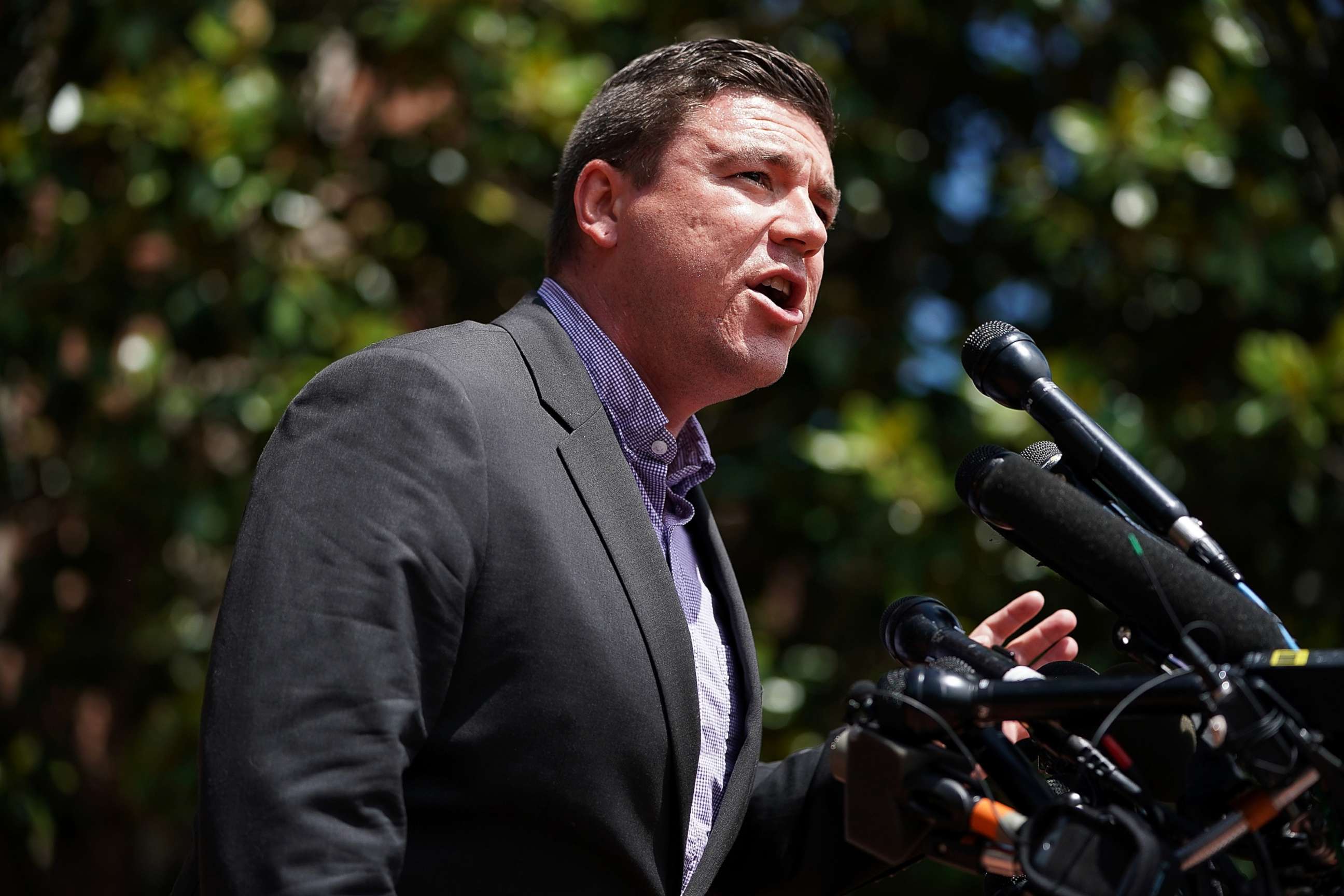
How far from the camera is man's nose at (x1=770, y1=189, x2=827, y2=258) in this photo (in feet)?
7.28

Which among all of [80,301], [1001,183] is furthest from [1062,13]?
[80,301]

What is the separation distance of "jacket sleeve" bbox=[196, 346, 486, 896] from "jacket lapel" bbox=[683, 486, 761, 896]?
545 mm

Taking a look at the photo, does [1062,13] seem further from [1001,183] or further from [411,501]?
[411,501]

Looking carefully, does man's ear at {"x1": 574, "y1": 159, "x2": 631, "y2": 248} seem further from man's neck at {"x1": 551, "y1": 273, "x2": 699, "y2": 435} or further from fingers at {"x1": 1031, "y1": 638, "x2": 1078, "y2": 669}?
fingers at {"x1": 1031, "y1": 638, "x2": 1078, "y2": 669}

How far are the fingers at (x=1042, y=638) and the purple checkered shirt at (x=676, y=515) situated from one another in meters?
0.46

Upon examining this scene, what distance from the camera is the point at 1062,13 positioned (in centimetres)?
463

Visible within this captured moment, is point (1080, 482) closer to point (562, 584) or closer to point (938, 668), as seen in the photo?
point (938, 668)

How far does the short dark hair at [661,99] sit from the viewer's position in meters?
2.34

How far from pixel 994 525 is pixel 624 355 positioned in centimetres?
91

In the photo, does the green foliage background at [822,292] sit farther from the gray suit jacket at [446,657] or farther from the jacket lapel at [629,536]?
the gray suit jacket at [446,657]

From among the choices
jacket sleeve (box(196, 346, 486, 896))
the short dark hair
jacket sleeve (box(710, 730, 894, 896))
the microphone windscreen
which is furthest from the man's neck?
the microphone windscreen

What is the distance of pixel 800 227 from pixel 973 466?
79 centimetres

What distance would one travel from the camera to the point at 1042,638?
6.77ft

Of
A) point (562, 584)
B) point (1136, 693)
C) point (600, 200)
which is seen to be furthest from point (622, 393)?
point (1136, 693)
